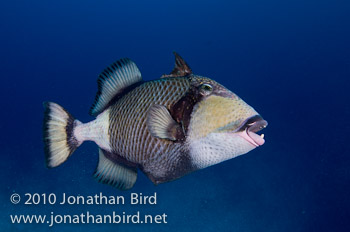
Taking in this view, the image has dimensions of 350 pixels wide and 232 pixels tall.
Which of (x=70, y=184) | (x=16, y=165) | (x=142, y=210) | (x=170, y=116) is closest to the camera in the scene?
(x=170, y=116)

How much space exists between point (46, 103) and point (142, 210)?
359 inches

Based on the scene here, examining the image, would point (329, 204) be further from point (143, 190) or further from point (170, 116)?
point (170, 116)

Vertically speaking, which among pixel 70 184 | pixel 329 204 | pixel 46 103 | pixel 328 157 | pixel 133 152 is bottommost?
pixel 329 204

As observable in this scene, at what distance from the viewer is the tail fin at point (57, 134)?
61.8 inches

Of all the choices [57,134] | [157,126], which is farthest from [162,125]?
[57,134]

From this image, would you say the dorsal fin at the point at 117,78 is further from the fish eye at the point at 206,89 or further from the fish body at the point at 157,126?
the fish eye at the point at 206,89

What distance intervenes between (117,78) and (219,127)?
707 millimetres

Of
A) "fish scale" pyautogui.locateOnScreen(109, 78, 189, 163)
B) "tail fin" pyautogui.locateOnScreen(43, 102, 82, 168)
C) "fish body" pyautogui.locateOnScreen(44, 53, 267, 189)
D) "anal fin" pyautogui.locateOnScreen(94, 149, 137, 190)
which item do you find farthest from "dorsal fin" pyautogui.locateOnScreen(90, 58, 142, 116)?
"anal fin" pyautogui.locateOnScreen(94, 149, 137, 190)

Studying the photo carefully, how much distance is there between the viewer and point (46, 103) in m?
1.58

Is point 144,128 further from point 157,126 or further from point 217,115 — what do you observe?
point 217,115

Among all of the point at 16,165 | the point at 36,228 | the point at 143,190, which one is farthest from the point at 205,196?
the point at 16,165

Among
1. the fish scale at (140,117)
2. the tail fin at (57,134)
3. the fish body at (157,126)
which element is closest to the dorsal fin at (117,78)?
the fish body at (157,126)

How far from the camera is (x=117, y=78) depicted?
5.32 ft

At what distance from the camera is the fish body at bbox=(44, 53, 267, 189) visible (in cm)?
125
